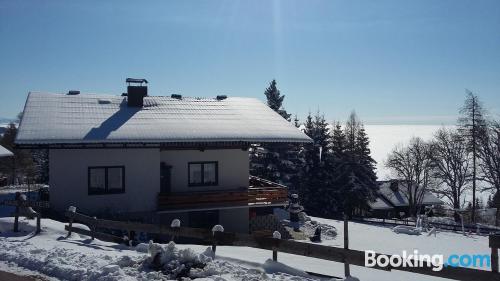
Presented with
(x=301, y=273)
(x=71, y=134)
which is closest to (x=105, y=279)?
(x=301, y=273)

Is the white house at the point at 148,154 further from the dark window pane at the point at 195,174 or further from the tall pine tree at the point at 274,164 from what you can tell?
the tall pine tree at the point at 274,164

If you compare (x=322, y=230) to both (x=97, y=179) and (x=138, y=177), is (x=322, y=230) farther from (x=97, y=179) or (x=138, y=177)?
(x=97, y=179)

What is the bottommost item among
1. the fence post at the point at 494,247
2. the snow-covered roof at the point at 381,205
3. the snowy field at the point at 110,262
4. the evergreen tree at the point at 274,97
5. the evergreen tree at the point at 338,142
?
the snow-covered roof at the point at 381,205

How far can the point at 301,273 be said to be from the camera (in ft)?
31.2

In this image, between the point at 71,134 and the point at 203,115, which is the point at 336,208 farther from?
the point at 71,134

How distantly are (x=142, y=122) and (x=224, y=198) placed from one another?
5656mm

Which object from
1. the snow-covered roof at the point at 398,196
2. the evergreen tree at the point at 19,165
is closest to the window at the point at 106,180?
the evergreen tree at the point at 19,165

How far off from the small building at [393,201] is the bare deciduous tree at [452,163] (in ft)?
27.2

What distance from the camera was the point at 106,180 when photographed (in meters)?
20.6

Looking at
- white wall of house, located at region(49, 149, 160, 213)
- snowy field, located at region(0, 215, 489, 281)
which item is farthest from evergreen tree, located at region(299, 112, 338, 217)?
snowy field, located at region(0, 215, 489, 281)

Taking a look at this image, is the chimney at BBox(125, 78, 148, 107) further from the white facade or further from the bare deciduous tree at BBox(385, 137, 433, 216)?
the bare deciduous tree at BBox(385, 137, 433, 216)

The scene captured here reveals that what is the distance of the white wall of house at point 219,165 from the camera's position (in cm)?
2252

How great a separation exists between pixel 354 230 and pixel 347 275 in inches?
899

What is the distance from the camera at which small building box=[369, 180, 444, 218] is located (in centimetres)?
5988
